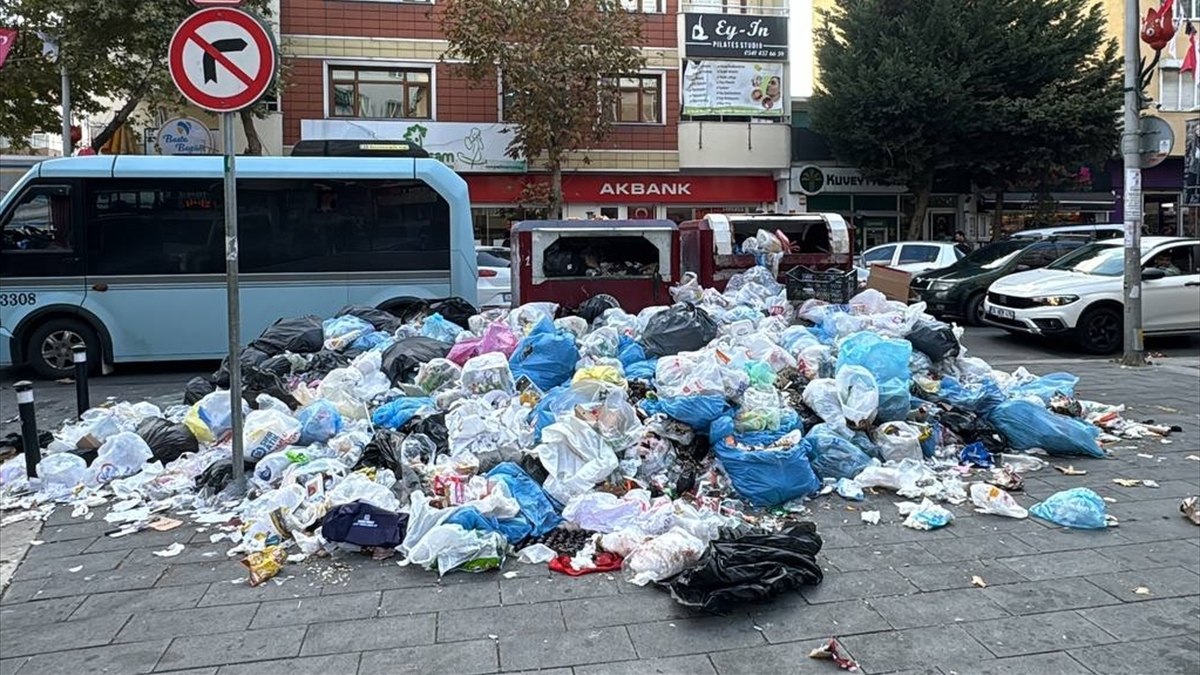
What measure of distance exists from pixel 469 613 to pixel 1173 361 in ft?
36.1

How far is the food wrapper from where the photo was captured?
4.17m

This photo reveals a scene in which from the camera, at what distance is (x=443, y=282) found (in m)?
11.2

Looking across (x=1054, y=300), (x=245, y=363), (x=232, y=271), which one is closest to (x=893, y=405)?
(x=232, y=271)

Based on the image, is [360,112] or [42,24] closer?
[42,24]

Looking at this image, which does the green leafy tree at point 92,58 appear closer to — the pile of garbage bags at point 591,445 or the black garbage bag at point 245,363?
the black garbage bag at point 245,363

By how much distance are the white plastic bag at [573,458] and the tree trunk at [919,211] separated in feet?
65.8

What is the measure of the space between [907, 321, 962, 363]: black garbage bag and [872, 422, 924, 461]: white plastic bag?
150cm

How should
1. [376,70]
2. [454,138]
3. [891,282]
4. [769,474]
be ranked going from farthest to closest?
[454,138] → [376,70] → [891,282] → [769,474]

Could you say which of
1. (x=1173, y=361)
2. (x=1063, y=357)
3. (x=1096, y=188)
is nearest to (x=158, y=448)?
(x=1063, y=357)

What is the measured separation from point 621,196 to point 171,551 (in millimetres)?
19956

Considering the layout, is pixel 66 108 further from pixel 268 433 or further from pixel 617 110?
pixel 268 433

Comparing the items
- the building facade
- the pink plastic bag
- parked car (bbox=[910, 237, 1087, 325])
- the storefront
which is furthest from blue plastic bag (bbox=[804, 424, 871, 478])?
the building facade

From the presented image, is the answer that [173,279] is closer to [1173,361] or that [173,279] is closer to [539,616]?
[539,616]

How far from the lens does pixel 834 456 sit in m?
5.54
